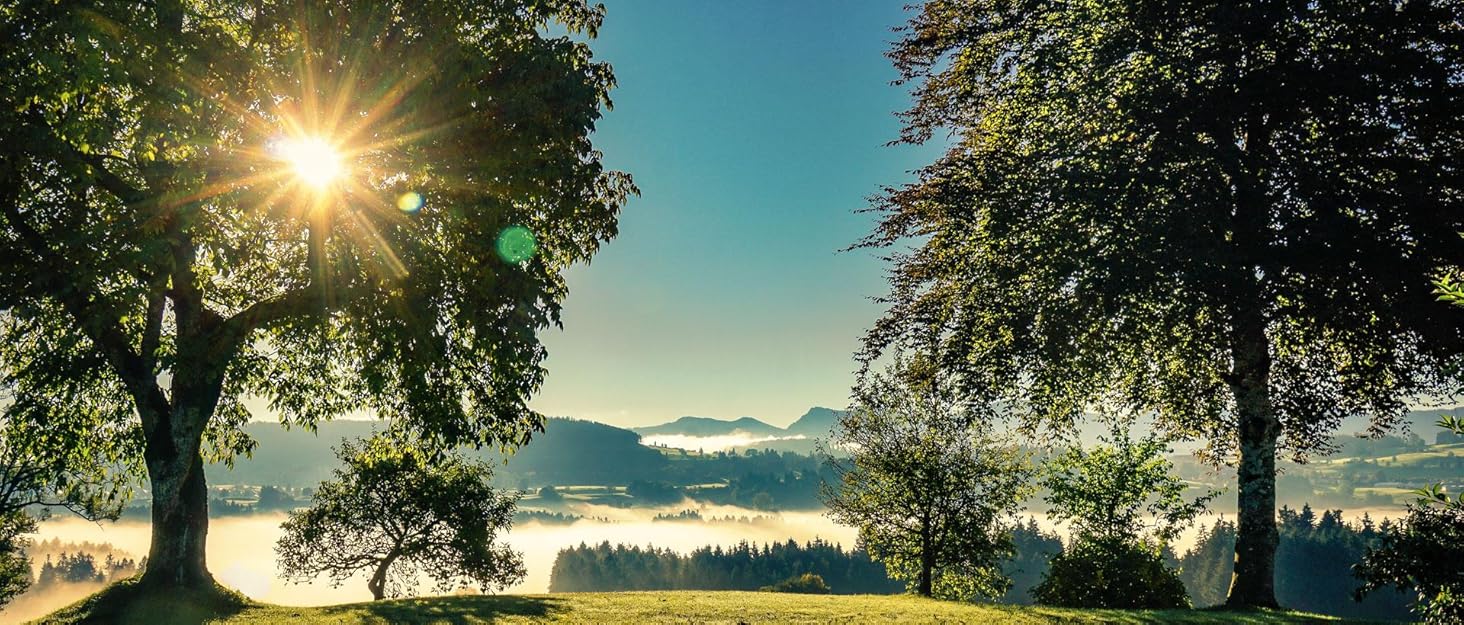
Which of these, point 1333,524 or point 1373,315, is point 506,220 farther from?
point 1333,524

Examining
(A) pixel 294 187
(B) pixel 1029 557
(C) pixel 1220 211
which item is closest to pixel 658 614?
(A) pixel 294 187

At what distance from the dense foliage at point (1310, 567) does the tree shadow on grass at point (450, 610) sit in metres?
142

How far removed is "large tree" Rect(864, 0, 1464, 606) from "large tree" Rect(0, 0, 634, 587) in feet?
35.8

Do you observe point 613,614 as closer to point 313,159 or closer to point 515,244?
point 515,244

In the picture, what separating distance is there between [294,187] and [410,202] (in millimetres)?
2317

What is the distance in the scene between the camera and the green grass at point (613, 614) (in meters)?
14.8

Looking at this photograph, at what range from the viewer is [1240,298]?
49.8 feet

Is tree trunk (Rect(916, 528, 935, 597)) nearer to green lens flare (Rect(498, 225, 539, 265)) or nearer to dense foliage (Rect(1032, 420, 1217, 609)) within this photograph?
dense foliage (Rect(1032, 420, 1217, 609))

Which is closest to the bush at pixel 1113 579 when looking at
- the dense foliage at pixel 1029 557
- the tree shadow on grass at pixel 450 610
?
the tree shadow on grass at pixel 450 610

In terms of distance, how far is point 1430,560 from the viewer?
329 inches

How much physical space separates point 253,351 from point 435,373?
833cm

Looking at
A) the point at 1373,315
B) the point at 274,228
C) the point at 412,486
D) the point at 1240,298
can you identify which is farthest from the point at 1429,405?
the point at 412,486

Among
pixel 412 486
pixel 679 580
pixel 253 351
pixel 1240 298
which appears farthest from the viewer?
pixel 679 580

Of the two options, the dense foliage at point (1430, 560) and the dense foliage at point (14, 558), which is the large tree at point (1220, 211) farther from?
the dense foliage at point (14, 558)
